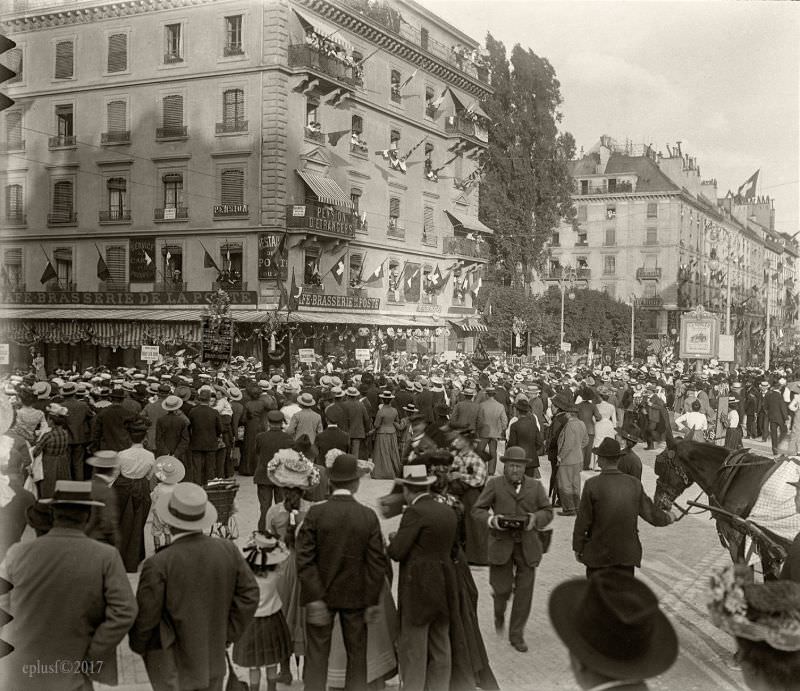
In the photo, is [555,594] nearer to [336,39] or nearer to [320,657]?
[320,657]

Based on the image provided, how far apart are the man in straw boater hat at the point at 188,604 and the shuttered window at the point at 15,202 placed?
37.8 m

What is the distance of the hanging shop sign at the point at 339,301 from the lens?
35.1 m

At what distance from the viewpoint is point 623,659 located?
3666mm

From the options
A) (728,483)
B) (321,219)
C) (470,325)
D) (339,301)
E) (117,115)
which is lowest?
(728,483)

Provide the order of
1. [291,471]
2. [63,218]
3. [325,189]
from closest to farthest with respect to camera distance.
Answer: [291,471] → [325,189] → [63,218]

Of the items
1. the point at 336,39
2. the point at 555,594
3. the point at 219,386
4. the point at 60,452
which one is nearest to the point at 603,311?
the point at 336,39

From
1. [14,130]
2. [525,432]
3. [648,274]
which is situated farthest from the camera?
[648,274]

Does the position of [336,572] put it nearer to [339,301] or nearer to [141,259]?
[339,301]

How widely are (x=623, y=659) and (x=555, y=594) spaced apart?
45cm

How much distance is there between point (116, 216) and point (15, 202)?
17.0 feet

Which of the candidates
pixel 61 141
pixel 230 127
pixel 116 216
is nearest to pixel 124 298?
A: pixel 116 216

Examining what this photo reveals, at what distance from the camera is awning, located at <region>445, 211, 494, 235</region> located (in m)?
47.0

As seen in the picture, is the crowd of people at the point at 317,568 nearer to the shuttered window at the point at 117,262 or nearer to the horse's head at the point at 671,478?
the horse's head at the point at 671,478

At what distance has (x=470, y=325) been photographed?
4853cm
